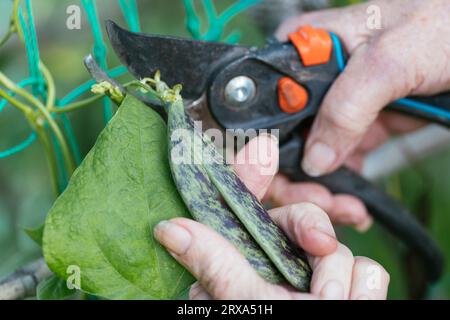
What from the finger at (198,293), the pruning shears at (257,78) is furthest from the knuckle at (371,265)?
the pruning shears at (257,78)

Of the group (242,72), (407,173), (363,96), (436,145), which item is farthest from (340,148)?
(407,173)

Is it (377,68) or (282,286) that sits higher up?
(377,68)

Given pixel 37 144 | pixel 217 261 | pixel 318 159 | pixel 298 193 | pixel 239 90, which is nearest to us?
pixel 217 261

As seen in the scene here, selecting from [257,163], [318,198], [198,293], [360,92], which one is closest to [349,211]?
[318,198]

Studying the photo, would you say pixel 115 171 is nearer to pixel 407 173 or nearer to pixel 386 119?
pixel 386 119

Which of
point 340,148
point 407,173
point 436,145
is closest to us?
point 340,148

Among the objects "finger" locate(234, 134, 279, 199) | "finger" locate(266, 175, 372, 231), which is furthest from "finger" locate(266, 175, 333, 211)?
"finger" locate(234, 134, 279, 199)

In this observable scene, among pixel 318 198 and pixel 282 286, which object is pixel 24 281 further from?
pixel 318 198
